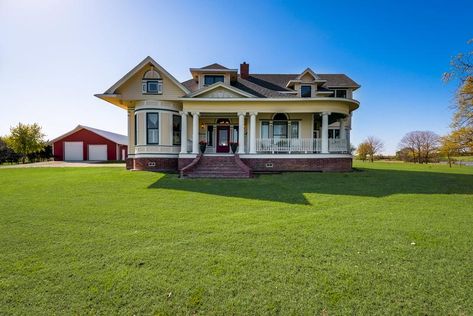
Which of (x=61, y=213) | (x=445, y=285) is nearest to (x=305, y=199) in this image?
(x=445, y=285)

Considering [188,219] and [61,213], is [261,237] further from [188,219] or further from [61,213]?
[61,213]

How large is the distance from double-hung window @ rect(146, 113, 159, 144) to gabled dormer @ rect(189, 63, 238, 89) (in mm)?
4165

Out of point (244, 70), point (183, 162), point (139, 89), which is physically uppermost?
point (244, 70)

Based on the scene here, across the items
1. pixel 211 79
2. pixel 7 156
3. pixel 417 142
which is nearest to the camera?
pixel 211 79

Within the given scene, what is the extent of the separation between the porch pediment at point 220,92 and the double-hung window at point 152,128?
2.66m

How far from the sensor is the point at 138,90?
608 inches

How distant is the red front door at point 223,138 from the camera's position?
58.2 ft

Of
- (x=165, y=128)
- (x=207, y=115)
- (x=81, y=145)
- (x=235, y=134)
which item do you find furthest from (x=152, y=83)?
(x=81, y=145)

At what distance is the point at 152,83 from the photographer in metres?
15.5

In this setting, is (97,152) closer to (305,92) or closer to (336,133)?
(305,92)

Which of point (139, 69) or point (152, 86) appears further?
point (152, 86)

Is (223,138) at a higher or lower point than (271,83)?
lower

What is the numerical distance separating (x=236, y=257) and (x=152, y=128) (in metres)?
13.2

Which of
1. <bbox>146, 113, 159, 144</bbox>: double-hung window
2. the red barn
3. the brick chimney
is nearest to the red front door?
<bbox>146, 113, 159, 144</bbox>: double-hung window
